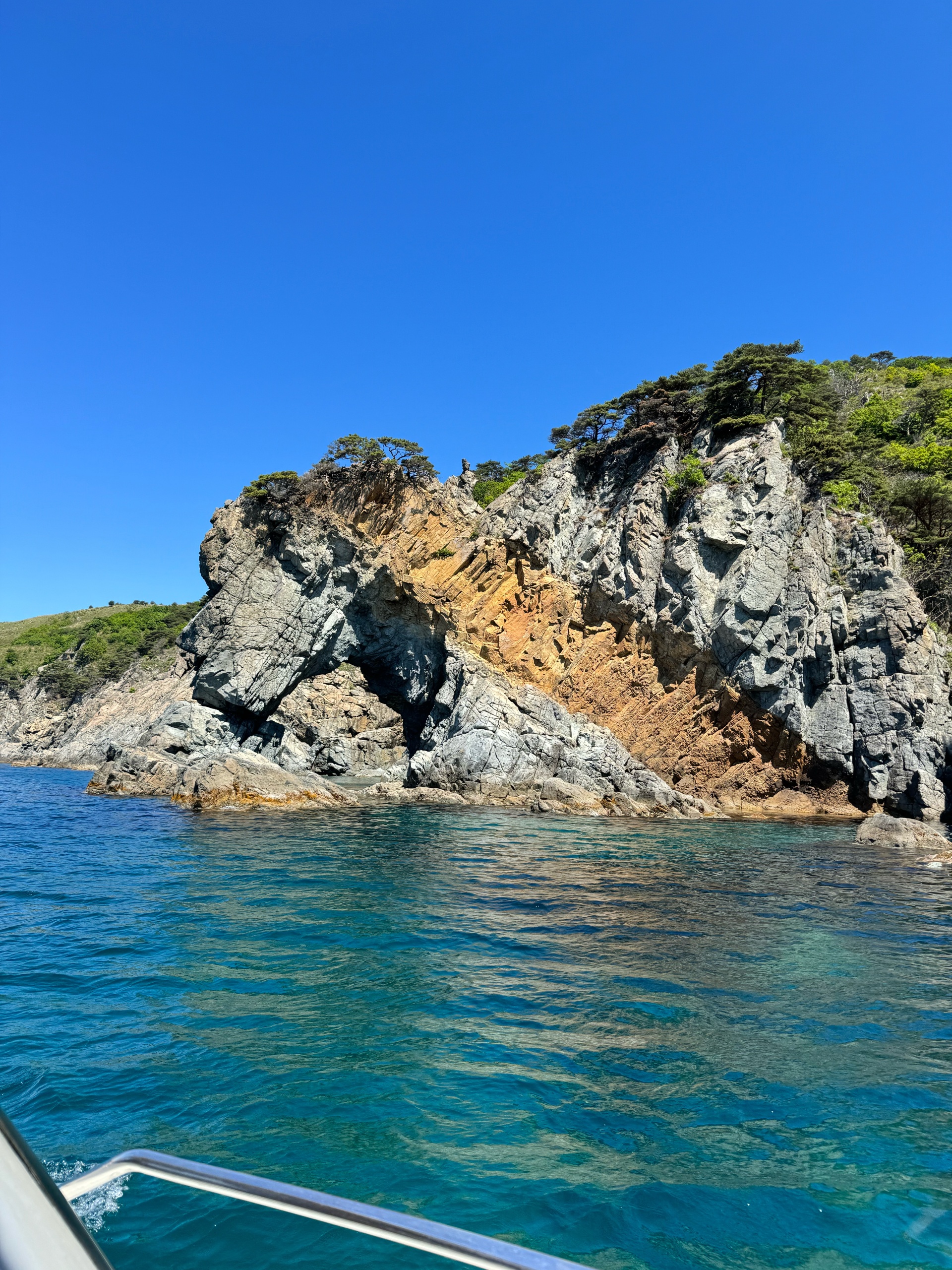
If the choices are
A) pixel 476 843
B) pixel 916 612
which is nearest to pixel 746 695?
pixel 916 612

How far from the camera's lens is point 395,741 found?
185ft

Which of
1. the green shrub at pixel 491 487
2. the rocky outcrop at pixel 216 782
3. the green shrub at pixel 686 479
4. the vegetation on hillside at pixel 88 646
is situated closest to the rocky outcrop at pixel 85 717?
the vegetation on hillside at pixel 88 646

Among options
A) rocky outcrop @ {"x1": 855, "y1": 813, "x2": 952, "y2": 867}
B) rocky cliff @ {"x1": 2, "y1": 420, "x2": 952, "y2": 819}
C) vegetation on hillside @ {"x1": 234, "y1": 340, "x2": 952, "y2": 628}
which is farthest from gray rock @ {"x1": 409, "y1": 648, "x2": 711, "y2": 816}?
vegetation on hillside @ {"x1": 234, "y1": 340, "x2": 952, "y2": 628}

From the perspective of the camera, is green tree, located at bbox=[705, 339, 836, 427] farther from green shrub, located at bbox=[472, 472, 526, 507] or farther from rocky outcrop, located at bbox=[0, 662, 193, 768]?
rocky outcrop, located at bbox=[0, 662, 193, 768]

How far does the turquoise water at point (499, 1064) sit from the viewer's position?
13.9 feet

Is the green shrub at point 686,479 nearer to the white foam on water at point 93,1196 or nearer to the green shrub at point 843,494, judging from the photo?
the green shrub at point 843,494

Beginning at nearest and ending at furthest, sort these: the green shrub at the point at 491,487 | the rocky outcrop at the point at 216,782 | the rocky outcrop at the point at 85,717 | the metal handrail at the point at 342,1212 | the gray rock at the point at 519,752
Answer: the metal handrail at the point at 342,1212 < the rocky outcrop at the point at 216,782 < the gray rock at the point at 519,752 < the rocky outcrop at the point at 85,717 < the green shrub at the point at 491,487

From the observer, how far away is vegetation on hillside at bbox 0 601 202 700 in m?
70.5

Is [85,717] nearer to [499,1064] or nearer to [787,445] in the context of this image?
[787,445]

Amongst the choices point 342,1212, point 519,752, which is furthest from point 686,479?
point 342,1212

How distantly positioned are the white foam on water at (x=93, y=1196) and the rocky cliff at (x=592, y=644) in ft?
73.7

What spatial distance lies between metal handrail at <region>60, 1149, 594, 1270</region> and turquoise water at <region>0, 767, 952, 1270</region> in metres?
1.98

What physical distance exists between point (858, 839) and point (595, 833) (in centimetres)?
791

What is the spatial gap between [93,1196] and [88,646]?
82849 mm
